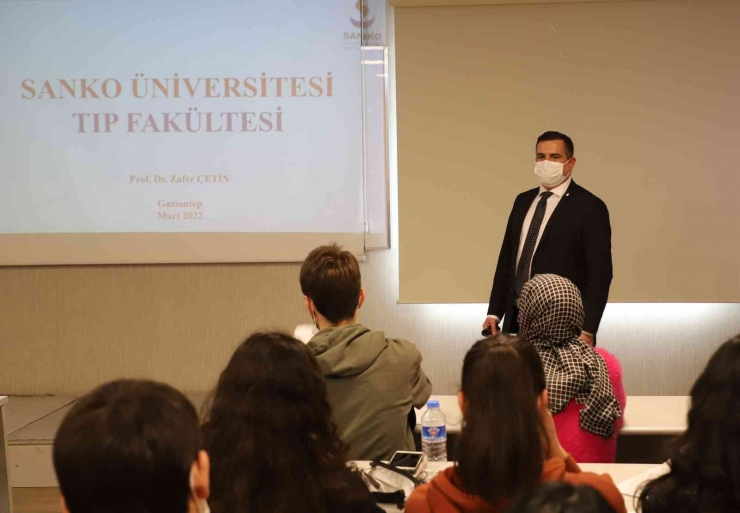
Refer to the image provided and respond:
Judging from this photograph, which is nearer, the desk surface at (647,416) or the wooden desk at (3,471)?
the desk surface at (647,416)

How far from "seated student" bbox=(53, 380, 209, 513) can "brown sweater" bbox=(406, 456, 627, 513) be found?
1.94ft

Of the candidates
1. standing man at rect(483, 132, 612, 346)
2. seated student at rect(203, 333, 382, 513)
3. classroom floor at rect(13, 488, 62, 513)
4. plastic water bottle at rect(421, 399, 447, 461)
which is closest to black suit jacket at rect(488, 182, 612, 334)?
standing man at rect(483, 132, 612, 346)

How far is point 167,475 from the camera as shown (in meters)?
0.91

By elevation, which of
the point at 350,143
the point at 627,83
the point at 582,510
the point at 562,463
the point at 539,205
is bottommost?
the point at 562,463

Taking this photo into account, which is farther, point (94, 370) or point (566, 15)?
point (94, 370)

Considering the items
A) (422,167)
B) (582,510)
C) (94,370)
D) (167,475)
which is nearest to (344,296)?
(167,475)

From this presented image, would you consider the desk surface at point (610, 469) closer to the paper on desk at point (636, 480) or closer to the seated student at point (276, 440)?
the paper on desk at point (636, 480)

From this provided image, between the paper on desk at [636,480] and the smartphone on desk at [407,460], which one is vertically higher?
the smartphone on desk at [407,460]

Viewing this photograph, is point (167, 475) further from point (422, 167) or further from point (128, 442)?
point (422, 167)

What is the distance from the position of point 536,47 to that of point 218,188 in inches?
75.1

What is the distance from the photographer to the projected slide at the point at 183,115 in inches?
165

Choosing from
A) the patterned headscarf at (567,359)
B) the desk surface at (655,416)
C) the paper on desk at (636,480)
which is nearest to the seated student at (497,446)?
the paper on desk at (636,480)

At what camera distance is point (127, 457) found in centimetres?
89

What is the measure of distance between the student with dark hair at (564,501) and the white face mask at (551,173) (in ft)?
9.05
